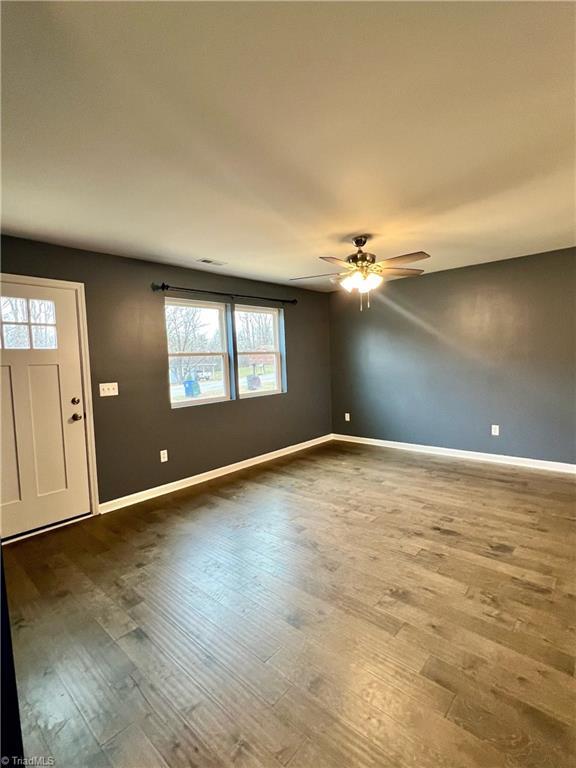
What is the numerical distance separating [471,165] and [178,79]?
1.59 m

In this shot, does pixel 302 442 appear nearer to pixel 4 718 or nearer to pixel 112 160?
pixel 112 160

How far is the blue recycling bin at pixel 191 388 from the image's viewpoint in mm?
4030

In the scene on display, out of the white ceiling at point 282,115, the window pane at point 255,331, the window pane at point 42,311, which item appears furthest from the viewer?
the window pane at point 255,331

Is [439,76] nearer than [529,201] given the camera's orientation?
Yes

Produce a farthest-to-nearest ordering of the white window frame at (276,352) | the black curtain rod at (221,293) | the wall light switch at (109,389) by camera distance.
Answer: the white window frame at (276,352) < the black curtain rod at (221,293) < the wall light switch at (109,389)

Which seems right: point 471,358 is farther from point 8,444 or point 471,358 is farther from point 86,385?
point 8,444

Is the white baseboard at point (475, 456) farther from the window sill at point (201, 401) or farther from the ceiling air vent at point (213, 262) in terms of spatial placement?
the ceiling air vent at point (213, 262)

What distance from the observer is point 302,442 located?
5.39 metres

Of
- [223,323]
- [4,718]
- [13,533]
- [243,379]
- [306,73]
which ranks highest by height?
[306,73]

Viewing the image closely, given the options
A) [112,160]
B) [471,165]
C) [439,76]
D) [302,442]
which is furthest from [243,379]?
[439,76]

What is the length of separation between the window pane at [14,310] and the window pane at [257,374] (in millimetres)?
2283

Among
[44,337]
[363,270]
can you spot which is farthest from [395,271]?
[44,337]

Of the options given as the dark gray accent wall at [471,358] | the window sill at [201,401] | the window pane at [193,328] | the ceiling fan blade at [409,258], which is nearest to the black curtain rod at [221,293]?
the window pane at [193,328]

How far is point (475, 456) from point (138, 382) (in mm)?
4148
